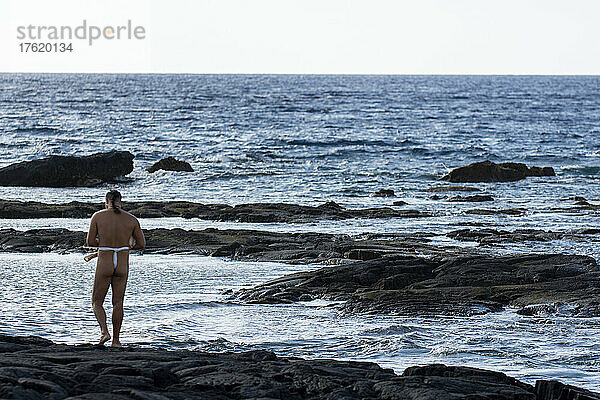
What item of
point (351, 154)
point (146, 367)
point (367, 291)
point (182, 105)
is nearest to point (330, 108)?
point (182, 105)

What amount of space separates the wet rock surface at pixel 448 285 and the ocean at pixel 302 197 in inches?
15.5

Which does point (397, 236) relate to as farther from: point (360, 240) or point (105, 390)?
point (105, 390)

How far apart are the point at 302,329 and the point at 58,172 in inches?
813

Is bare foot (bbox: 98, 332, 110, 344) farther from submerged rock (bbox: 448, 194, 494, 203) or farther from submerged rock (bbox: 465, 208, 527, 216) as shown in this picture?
submerged rock (bbox: 448, 194, 494, 203)

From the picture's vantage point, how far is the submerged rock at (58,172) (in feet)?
96.6

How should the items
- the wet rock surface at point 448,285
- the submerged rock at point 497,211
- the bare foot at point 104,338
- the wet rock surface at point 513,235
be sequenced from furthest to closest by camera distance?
1. the submerged rock at point 497,211
2. the wet rock surface at point 513,235
3. the wet rock surface at point 448,285
4. the bare foot at point 104,338

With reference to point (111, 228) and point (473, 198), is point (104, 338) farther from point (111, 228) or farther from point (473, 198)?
point (473, 198)

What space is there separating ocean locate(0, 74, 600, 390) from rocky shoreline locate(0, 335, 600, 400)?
66.6 inches

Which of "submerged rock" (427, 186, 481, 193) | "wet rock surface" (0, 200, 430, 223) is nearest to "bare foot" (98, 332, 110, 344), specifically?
"wet rock surface" (0, 200, 430, 223)

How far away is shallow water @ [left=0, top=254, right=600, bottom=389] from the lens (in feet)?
30.7

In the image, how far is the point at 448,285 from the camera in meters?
12.6

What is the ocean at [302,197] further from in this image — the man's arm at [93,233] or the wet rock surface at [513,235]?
the man's arm at [93,233]

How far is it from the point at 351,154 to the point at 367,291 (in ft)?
104

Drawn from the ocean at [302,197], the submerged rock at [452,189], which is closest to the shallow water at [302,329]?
the ocean at [302,197]
